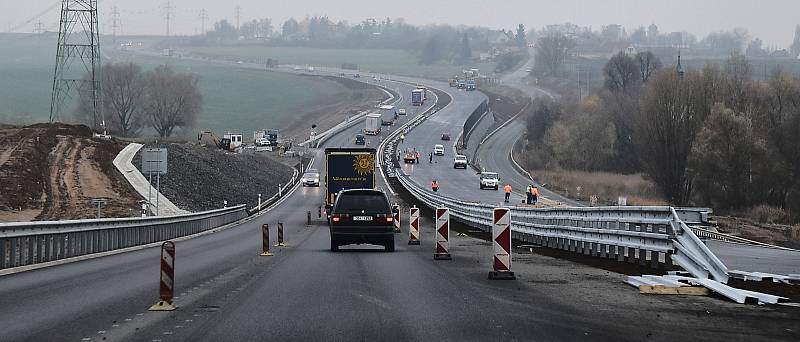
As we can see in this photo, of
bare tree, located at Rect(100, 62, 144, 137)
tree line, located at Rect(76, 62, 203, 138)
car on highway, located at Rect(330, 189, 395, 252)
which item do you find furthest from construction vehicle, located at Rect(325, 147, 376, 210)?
tree line, located at Rect(76, 62, 203, 138)

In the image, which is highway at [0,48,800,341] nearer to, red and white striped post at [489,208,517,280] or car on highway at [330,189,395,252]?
red and white striped post at [489,208,517,280]

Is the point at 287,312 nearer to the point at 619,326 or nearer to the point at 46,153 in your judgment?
the point at 619,326

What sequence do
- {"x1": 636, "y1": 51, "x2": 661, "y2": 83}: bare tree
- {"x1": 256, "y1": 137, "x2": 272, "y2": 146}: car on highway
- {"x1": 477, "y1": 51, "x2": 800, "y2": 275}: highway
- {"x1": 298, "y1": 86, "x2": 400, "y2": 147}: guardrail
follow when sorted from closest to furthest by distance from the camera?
{"x1": 477, "y1": 51, "x2": 800, "y2": 275}: highway < {"x1": 256, "y1": 137, "x2": 272, "y2": 146}: car on highway < {"x1": 298, "y1": 86, "x2": 400, "y2": 147}: guardrail < {"x1": 636, "y1": 51, "x2": 661, "y2": 83}: bare tree

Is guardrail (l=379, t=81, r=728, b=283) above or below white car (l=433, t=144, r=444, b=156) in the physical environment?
above

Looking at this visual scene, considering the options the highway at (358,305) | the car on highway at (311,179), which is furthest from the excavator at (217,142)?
the highway at (358,305)

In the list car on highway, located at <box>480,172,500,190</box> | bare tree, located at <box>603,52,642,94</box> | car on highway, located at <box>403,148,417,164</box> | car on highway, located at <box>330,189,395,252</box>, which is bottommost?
car on highway, located at <box>403,148,417,164</box>

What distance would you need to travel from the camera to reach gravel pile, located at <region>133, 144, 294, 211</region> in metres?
71.6

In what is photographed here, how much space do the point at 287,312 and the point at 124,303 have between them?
258 centimetres

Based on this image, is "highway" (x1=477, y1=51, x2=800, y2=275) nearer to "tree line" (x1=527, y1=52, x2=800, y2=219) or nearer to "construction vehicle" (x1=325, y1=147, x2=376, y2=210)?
"tree line" (x1=527, y1=52, x2=800, y2=219)

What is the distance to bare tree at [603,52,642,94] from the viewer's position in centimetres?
17688

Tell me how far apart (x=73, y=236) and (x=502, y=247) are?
12.4m

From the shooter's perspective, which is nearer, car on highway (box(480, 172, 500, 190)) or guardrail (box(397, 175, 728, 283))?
guardrail (box(397, 175, 728, 283))

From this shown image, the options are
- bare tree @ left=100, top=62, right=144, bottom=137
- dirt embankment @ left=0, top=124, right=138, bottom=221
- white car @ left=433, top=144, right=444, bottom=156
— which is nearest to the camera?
dirt embankment @ left=0, top=124, right=138, bottom=221

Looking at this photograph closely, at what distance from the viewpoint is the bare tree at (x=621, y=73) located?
176875 mm
